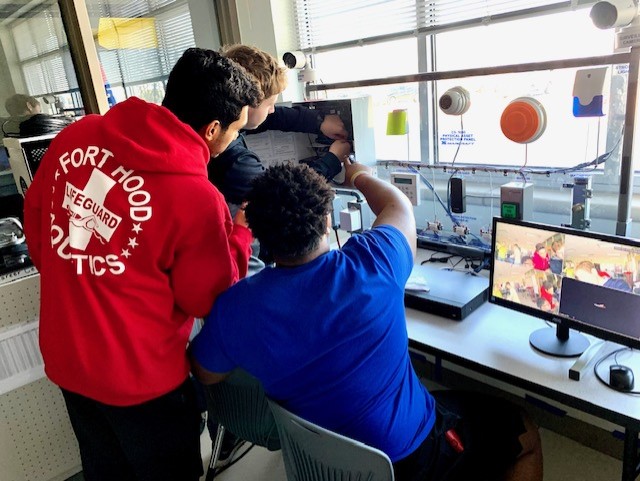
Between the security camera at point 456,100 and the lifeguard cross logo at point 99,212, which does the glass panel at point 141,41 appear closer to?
Result: the security camera at point 456,100

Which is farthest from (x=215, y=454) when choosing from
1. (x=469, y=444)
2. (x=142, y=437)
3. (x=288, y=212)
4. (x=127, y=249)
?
(x=288, y=212)

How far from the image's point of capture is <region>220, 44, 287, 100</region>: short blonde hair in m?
1.51

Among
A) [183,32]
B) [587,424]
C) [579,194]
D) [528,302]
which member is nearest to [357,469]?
[528,302]

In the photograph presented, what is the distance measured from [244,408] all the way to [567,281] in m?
0.98

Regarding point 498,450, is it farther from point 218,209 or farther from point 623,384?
point 218,209

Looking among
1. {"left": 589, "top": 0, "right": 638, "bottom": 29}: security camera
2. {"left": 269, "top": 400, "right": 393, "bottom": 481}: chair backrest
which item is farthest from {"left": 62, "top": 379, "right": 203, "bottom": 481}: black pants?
{"left": 589, "top": 0, "right": 638, "bottom": 29}: security camera

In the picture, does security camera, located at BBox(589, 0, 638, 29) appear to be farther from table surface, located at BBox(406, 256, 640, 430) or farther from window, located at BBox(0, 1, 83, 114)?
window, located at BBox(0, 1, 83, 114)

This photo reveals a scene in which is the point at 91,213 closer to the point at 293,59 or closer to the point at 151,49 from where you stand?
the point at 293,59

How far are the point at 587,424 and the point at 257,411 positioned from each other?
4.18 feet

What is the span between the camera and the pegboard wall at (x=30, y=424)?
1.60m

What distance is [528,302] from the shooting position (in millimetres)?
1444

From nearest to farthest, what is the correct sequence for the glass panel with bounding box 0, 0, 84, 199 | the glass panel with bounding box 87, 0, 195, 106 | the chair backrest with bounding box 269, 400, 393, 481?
the chair backrest with bounding box 269, 400, 393, 481
the glass panel with bounding box 0, 0, 84, 199
the glass panel with bounding box 87, 0, 195, 106

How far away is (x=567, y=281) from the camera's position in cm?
134

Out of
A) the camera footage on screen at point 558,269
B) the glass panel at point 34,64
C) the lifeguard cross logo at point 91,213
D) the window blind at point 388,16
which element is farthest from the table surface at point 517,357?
the glass panel at point 34,64
